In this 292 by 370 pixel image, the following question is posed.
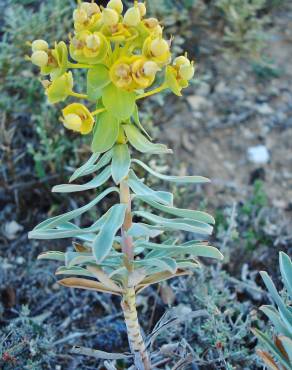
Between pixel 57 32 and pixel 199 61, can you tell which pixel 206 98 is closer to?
pixel 199 61

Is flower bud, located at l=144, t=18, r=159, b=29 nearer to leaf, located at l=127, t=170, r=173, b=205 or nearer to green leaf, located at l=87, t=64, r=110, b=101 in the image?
green leaf, located at l=87, t=64, r=110, b=101

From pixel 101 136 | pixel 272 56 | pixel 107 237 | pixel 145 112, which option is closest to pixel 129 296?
pixel 107 237

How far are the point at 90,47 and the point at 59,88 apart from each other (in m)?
0.14

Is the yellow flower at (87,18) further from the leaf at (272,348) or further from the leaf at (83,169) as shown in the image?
the leaf at (272,348)

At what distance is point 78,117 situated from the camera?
129 cm

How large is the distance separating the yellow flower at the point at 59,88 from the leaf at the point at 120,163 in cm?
18

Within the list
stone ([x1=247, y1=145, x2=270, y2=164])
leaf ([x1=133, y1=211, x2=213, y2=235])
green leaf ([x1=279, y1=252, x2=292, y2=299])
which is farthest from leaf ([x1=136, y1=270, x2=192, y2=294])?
stone ([x1=247, y1=145, x2=270, y2=164])

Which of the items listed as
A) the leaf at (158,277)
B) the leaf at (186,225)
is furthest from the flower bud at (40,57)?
the leaf at (158,277)

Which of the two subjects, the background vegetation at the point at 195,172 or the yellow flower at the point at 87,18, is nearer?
the yellow flower at the point at 87,18

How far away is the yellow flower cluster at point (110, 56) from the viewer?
4.22 feet

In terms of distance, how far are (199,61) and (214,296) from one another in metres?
1.72

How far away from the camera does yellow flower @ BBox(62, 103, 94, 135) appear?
1293 mm

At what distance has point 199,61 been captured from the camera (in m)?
3.36

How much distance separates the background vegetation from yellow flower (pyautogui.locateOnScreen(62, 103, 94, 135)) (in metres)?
0.64
